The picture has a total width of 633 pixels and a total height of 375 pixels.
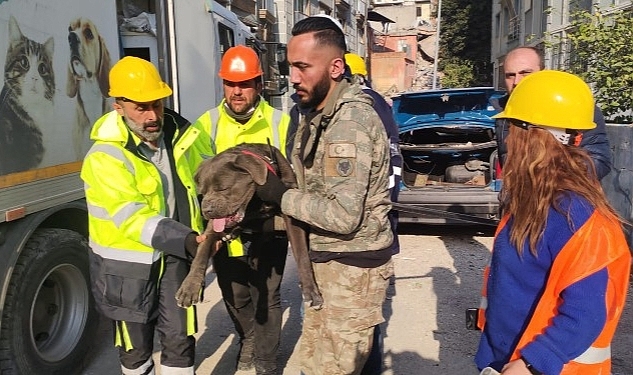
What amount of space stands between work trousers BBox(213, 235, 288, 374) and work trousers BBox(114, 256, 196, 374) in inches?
26.9

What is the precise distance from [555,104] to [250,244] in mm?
2159

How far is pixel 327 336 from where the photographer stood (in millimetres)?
2314

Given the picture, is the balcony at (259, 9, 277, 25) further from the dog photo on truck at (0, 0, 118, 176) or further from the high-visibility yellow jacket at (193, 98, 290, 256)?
the high-visibility yellow jacket at (193, 98, 290, 256)

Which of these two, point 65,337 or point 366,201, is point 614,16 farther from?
point 65,337

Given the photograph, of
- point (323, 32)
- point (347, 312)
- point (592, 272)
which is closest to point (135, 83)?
point (323, 32)

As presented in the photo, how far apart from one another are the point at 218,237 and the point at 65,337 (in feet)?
6.42

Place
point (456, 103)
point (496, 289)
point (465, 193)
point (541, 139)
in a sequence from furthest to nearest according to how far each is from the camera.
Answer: point (456, 103) → point (465, 193) → point (496, 289) → point (541, 139)

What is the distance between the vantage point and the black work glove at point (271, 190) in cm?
224

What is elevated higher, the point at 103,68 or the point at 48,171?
the point at 103,68

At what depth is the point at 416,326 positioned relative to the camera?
452 cm

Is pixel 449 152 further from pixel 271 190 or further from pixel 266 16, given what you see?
pixel 266 16

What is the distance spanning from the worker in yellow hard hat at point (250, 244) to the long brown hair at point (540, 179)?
1.76 meters

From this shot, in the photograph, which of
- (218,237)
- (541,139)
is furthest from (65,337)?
(541,139)

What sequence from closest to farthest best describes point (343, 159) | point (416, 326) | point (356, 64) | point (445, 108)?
point (343, 159) < point (356, 64) < point (416, 326) < point (445, 108)
